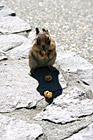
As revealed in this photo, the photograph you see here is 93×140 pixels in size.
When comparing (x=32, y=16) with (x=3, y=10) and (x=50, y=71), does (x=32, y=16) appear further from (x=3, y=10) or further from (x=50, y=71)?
(x=50, y=71)

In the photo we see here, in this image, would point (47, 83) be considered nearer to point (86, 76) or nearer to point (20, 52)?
point (86, 76)

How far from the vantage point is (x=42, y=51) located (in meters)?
3.79

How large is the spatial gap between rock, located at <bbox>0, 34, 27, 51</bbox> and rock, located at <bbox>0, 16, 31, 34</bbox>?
0.77 ft

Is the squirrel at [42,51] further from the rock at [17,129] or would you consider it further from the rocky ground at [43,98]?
the rock at [17,129]

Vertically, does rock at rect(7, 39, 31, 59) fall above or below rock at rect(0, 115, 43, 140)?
above

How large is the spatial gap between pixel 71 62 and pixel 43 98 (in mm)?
1041

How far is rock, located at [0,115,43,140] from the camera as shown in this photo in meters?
3.04

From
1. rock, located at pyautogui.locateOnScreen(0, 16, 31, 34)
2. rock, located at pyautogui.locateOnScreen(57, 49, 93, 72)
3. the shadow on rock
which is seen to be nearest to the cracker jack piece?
the shadow on rock

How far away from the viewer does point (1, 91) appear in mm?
3764

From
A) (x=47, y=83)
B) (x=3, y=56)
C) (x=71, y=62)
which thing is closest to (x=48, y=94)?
(x=47, y=83)

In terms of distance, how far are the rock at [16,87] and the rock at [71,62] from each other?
1.86 feet

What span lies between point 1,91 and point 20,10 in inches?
145

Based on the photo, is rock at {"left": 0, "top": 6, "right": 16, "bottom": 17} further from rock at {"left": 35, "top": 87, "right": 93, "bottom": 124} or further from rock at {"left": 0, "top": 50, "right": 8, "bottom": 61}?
rock at {"left": 35, "top": 87, "right": 93, "bottom": 124}

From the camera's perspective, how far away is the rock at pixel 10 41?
16.2 ft
